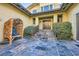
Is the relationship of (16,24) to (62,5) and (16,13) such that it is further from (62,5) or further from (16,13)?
(62,5)

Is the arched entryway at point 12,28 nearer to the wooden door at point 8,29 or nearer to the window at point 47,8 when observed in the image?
the wooden door at point 8,29

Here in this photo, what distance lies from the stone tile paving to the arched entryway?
0.20 m

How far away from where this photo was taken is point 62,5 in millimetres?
2256

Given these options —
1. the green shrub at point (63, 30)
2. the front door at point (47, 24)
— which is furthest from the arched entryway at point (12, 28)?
the green shrub at point (63, 30)

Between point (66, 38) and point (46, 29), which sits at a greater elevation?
point (46, 29)

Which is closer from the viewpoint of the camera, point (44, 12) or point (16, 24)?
point (44, 12)

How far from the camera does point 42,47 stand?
2.19 meters

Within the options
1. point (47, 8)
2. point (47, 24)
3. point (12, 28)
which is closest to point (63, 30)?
point (47, 24)

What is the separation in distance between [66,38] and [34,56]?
2.54ft

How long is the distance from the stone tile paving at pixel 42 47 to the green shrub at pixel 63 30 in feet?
0.33

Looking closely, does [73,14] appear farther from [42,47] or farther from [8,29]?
[8,29]

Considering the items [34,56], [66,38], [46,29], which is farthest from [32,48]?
[66,38]

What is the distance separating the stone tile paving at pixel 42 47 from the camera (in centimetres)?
200

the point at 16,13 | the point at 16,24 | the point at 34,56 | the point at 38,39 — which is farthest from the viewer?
the point at 16,24
